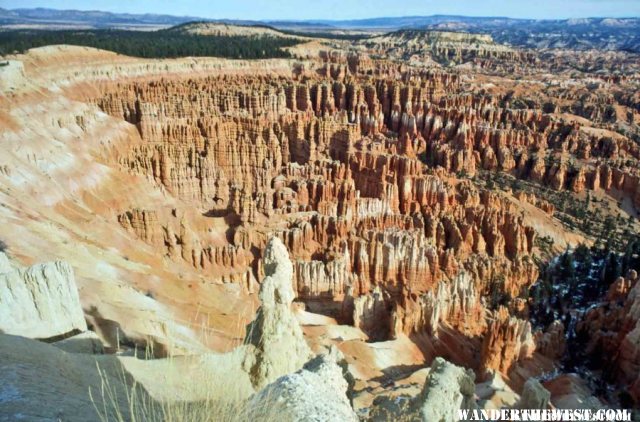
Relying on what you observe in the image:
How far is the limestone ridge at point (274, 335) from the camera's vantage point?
850 cm

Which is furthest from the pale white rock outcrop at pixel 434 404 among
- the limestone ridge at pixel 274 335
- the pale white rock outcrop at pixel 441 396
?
the limestone ridge at pixel 274 335

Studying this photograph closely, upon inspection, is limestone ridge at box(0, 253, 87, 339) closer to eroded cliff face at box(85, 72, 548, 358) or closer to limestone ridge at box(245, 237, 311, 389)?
limestone ridge at box(245, 237, 311, 389)

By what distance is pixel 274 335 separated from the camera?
29.3 feet

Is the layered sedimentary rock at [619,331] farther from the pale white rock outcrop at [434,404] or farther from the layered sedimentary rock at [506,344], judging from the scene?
the pale white rock outcrop at [434,404]

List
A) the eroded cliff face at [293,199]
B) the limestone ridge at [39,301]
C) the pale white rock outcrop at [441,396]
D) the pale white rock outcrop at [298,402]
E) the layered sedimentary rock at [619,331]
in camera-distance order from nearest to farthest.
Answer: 1. the pale white rock outcrop at [298,402]
2. the limestone ridge at [39,301]
3. the pale white rock outcrop at [441,396]
4. the layered sedimentary rock at [619,331]
5. the eroded cliff face at [293,199]

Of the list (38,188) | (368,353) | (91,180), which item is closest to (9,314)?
(368,353)

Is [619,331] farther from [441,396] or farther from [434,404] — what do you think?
[434,404]

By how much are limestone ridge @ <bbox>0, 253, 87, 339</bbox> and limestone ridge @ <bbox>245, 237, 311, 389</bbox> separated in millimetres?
3484

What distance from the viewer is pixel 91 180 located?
25812mm

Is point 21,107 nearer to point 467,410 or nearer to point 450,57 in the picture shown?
point 467,410

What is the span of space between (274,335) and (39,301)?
4.25 meters

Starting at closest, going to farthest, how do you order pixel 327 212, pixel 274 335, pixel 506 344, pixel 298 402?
pixel 298 402, pixel 274 335, pixel 506 344, pixel 327 212

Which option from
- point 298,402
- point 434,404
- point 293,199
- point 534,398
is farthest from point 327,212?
point 298,402

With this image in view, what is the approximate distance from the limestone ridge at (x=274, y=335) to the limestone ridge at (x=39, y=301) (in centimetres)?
348
